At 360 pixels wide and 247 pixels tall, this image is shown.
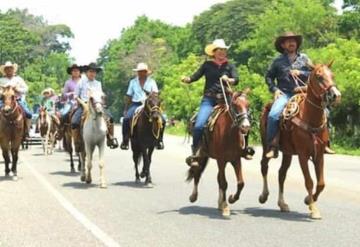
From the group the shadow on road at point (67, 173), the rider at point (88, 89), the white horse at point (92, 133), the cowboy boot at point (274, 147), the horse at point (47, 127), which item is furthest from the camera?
the horse at point (47, 127)

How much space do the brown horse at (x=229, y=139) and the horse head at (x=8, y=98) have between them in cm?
696

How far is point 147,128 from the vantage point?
1678cm

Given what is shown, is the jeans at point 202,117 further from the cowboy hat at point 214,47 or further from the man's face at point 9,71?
the man's face at point 9,71

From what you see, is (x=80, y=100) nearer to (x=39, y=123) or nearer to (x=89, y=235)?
(x=89, y=235)

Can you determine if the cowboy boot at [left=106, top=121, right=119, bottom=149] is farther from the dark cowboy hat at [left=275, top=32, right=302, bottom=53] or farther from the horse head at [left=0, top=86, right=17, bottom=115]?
the dark cowboy hat at [left=275, top=32, right=302, bottom=53]

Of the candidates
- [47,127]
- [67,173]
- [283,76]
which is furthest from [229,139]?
[47,127]

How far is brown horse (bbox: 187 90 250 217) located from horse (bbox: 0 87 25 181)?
7.03 metres

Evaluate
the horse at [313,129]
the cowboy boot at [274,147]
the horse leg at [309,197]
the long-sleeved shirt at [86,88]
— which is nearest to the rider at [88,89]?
the long-sleeved shirt at [86,88]

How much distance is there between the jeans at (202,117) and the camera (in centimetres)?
1235

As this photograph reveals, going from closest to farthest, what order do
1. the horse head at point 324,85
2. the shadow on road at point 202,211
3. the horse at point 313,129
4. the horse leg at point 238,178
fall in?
the horse head at point 324,85, the horse at point 313,129, the shadow on road at point 202,211, the horse leg at point 238,178

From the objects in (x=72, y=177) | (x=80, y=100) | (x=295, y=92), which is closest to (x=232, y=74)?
(x=295, y=92)

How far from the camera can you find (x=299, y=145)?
37.9 ft

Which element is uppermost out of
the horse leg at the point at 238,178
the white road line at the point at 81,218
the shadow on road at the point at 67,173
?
the horse leg at the point at 238,178

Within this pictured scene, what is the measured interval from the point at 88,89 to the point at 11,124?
Result: 9.55 feet
